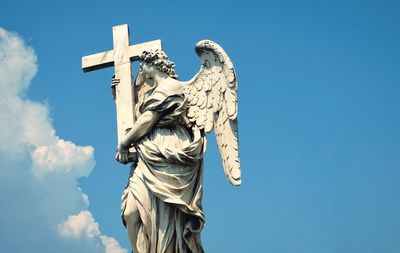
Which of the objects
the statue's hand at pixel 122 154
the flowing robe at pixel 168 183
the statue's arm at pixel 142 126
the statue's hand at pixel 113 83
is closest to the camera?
the flowing robe at pixel 168 183

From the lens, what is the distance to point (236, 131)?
432 inches

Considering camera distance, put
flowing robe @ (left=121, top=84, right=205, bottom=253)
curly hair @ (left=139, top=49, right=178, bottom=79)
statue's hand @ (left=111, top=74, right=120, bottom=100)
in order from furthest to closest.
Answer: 1. statue's hand @ (left=111, top=74, right=120, bottom=100)
2. curly hair @ (left=139, top=49, right=178, bottom=79)
3. flowing robe @ (left=121, top=84, right=205, bottom=253)

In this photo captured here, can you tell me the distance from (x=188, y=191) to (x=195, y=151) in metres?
0.54

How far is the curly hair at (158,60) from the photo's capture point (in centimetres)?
1112

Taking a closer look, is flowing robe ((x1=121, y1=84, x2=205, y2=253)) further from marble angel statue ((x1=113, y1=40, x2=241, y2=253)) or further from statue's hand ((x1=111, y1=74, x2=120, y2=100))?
statue's hand ((x1=111, y1=74, x2=120, y2=100))

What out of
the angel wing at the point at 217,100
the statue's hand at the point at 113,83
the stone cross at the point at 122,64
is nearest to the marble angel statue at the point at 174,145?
the angel wing at the point at 217,100

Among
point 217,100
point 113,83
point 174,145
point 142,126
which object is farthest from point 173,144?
point 113,83

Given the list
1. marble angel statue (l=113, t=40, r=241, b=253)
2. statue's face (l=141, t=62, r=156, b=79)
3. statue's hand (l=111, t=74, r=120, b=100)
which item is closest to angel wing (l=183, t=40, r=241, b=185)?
marble angel statue (l=113, t=40, r=241, b=253)

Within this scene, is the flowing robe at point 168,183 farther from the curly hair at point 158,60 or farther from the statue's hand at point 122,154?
the curly hair at point 158,60

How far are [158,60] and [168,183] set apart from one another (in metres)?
1.75

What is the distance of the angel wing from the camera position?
10.9m

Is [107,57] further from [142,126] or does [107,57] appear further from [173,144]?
[173,144]

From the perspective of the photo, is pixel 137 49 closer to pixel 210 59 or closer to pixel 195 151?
pixel 210 59

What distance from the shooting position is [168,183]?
10.6 meters
